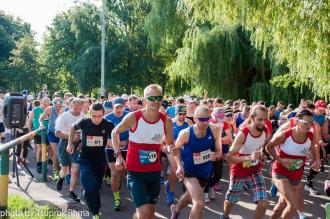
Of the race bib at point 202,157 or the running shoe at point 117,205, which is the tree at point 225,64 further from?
the race bib at point 202,157

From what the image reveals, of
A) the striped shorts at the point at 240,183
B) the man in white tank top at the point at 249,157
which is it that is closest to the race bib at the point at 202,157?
the man in white tank top at the point at 249,157

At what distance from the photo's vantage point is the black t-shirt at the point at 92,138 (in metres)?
6.34

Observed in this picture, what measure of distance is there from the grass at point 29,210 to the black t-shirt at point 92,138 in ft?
2.83

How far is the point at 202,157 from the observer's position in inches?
219

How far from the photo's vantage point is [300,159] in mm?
5887

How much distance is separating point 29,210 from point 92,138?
4.18 ft

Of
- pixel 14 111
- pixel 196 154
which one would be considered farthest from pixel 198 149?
pixel 14 111

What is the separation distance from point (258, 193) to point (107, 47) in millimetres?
27646

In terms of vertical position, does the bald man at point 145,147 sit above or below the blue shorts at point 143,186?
above

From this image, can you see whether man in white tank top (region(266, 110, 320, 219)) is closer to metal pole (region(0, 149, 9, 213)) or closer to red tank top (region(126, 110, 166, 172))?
red tank top (region(126, 110, 166, 172))

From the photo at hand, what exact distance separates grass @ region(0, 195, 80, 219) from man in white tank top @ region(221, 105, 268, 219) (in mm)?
2315

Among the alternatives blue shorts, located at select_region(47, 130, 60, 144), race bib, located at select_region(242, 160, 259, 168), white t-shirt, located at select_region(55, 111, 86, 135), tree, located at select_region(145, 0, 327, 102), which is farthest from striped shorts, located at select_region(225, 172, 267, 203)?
tree, located at select_region(145, 0, 327, 102)

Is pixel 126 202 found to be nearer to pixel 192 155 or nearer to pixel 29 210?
pixel 29 210

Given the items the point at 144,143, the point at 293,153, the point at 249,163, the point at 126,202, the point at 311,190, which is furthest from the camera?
the point at 311,190
